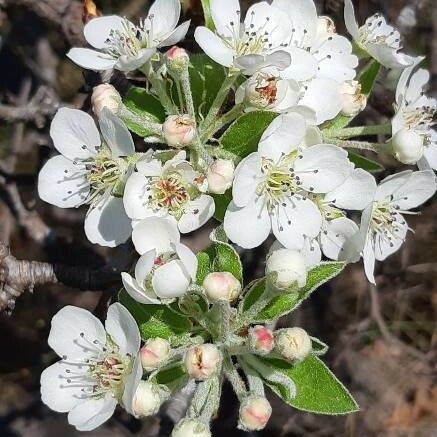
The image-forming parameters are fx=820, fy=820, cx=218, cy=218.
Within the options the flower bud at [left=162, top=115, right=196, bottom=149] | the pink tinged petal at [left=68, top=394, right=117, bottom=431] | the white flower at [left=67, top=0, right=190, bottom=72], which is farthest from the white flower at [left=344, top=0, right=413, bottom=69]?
the pink tinged petal at [left=68, top=394, right=117, bottom=431]

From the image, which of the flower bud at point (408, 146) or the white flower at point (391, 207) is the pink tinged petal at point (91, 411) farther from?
the flower bud at point (408, 146)

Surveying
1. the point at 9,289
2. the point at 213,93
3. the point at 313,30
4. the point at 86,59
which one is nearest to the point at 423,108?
the point at 313,30

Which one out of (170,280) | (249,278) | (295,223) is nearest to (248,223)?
(295,223)

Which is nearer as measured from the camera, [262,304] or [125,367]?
[262,304]

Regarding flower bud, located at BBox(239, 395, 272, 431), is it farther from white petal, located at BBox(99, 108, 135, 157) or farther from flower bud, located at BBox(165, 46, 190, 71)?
flower bud, located at BBox(165, 46, 190, 71)

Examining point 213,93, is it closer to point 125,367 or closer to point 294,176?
point 294,176

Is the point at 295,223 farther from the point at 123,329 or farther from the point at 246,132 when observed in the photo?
the point at 123,329

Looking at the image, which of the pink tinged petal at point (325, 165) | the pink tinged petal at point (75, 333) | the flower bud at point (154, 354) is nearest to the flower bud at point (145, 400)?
the flower bud at point (154, 354)
